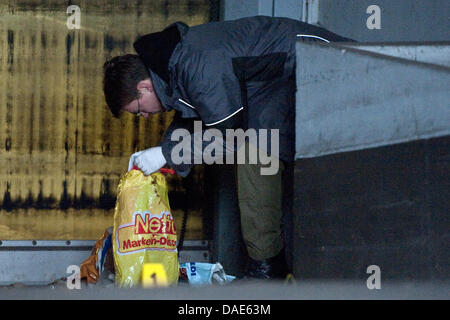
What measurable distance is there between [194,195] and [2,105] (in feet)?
4.05

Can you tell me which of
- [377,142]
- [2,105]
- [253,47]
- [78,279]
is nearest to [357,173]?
[377,142]

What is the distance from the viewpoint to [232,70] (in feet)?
9.33

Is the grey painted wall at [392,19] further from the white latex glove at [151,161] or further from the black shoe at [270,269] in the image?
the black shoe at [270,269]

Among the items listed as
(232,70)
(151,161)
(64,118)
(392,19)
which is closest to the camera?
(232,70)

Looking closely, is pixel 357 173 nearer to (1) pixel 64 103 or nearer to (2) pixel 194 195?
(2) pixel 194 195

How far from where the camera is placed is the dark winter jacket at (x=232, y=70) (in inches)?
110

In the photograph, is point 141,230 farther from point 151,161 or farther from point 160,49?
point 160,49

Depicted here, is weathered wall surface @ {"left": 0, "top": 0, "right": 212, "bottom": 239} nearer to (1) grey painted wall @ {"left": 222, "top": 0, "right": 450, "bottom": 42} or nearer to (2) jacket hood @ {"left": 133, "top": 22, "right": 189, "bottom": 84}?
(1) grey painted wall @ {"left": 222, "top": 0, "right": 450, "bottom": 42}

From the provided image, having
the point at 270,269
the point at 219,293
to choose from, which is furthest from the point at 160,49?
the point at 219,293

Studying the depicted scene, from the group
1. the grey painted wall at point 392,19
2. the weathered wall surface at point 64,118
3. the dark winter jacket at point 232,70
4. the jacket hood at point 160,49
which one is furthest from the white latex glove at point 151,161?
the grey painted wall at point 392,19

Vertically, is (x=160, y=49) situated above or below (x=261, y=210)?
above

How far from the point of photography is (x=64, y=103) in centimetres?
394

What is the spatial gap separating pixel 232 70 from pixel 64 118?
147 cm
